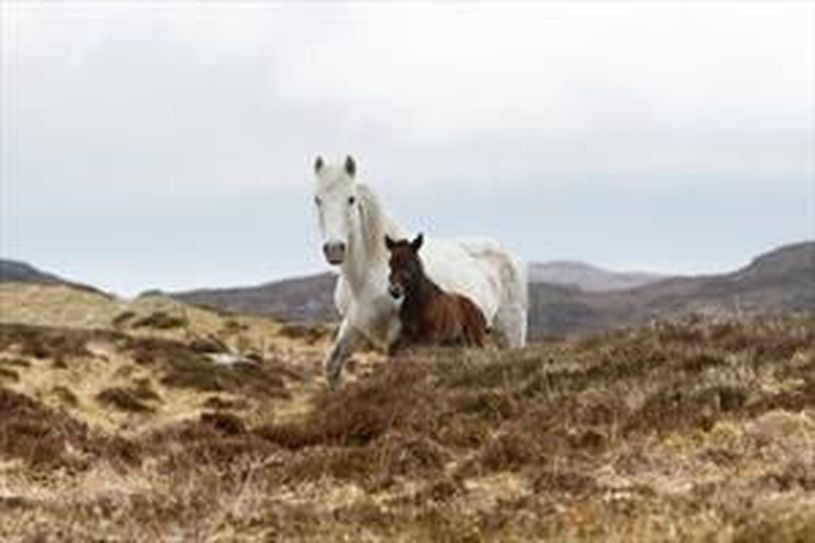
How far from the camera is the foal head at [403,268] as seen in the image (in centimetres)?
2252

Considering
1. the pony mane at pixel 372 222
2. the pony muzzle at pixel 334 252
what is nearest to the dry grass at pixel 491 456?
the pony muzzle at pixel 334 252

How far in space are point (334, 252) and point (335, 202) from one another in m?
0.79

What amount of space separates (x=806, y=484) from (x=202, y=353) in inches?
1254

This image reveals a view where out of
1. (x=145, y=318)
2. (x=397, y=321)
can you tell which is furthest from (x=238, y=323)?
(x=397, y=321)

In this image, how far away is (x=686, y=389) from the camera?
51.2 ft

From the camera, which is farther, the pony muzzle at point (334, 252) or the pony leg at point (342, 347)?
the pony leg at point (342, 347)

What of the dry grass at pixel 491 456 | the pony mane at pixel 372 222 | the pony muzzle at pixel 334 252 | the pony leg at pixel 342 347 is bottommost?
the dry grass at pixel 491 456

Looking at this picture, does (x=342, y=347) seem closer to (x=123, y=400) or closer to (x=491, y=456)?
(x=123, y=400)

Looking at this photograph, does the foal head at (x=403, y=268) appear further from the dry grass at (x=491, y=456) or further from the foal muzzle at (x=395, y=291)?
the dry grass at (x=491, y=456)

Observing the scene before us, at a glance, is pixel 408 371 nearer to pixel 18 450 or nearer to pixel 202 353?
pixel 18 450

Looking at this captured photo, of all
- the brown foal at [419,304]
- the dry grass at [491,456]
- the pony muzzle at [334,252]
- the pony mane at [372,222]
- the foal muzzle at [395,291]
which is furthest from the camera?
the pony mane at [372,222]

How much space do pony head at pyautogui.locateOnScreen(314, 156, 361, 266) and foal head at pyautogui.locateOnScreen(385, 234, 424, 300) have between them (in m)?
0.69

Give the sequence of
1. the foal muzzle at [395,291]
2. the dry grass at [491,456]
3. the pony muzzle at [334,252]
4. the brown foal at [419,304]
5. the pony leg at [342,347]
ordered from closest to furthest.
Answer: the dry grass at [491,456] → the pony muzzle at [334,252] → the foal muzzle at [395,291] → the brown foal at [419,304] → the pony leg at [342,347]

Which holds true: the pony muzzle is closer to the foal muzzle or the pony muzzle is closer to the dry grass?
the foal muzzle
